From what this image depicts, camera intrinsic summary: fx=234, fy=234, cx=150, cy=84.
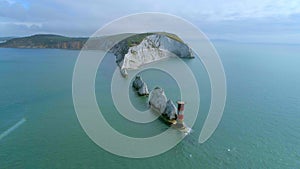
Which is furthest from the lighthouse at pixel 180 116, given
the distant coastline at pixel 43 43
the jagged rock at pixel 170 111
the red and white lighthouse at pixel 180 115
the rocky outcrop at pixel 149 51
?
the distant coastline at pixel 43 43

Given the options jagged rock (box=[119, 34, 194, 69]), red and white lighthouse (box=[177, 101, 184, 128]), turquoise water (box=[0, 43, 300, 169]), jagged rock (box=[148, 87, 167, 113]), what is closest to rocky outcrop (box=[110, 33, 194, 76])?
jagged rock (box=[119, 34, 194, 69])

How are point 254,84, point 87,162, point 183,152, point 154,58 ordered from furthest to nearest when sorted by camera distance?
point 154,58 → point 254,84 → point 183,152 → point 87,162

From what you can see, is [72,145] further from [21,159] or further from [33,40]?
[33,40]

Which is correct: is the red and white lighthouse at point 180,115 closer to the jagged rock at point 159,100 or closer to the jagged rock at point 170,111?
the jagged rock at point 170,111

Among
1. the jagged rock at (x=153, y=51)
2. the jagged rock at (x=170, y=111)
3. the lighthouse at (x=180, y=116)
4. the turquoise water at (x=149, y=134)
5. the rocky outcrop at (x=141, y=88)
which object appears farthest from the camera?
the jagged rock at (x=153, y=51)

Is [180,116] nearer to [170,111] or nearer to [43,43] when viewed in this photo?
[170,111]

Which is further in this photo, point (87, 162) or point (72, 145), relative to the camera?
point (72, 145)

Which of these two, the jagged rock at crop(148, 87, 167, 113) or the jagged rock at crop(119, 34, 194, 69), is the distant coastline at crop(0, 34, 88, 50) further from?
the jagged rock at crop(148, 87, 167, 113)

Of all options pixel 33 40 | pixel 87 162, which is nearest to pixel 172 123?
pixel 87 162
